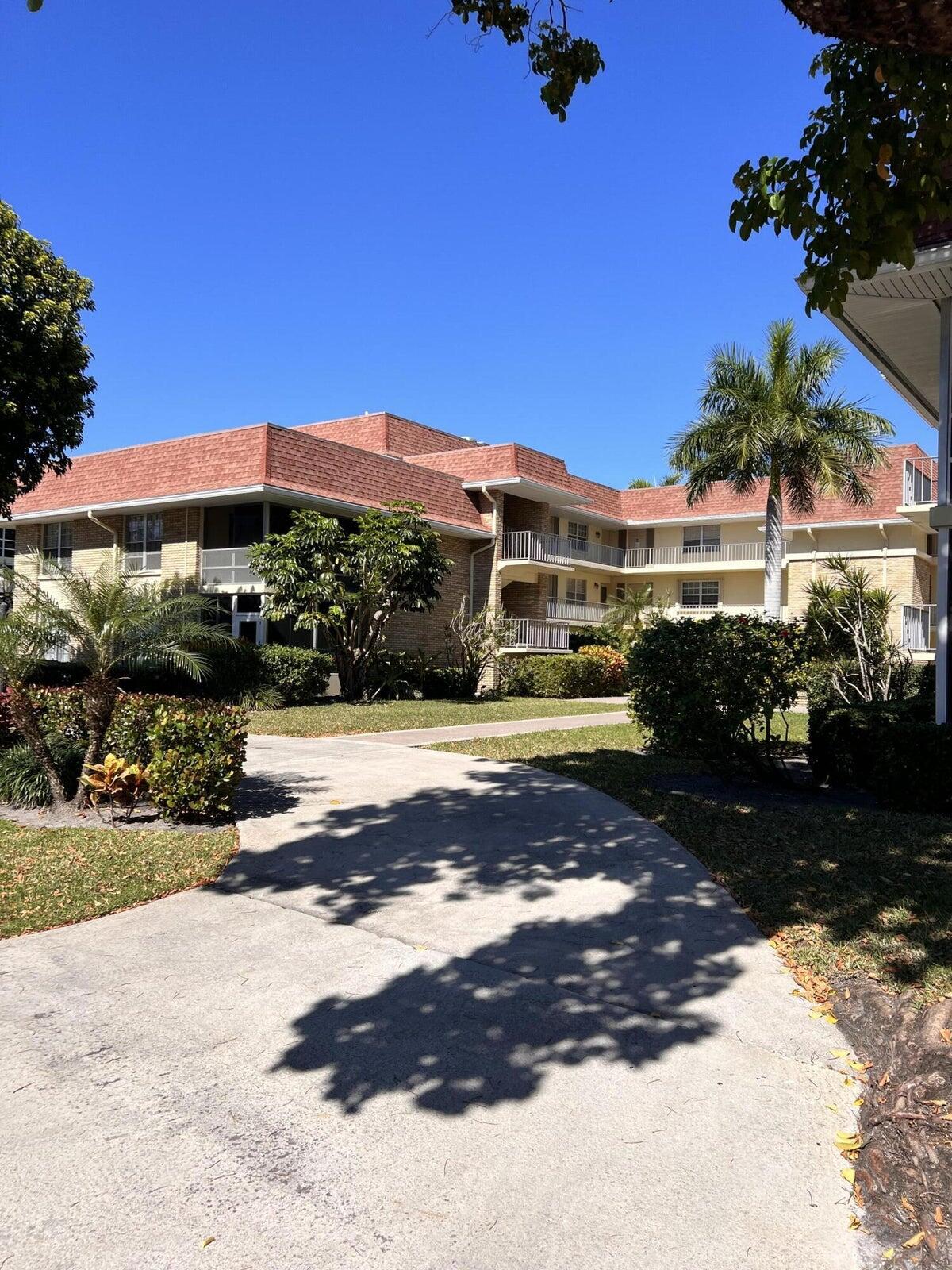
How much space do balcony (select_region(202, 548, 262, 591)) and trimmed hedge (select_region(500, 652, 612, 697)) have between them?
8214mm

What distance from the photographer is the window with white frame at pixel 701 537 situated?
37500mm

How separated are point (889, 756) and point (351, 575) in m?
13.7

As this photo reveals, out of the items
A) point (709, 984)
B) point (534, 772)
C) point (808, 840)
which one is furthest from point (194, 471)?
point (709, 984)

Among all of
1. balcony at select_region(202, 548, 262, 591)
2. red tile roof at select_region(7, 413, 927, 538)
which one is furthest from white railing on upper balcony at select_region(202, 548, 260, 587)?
red tile roof at select_region(7, 413, 927, 538)

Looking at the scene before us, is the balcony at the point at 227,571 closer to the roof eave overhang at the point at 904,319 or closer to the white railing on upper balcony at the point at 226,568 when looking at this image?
the white railing on upper balcony at the point at 226,568

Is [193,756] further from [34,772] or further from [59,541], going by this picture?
[59,541]

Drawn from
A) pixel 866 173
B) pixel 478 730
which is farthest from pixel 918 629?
pixel 866 173

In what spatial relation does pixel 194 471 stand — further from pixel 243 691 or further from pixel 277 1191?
pixel 277 1191

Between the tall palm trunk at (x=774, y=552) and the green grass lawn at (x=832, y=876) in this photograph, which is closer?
the green grass lawn at (x=832, y=876)

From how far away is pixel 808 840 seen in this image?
6832 mm

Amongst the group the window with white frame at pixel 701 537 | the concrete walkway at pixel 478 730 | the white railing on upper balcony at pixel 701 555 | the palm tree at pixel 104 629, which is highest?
the window with white frame at pixel 701 537

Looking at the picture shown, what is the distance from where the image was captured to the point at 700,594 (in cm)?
3812

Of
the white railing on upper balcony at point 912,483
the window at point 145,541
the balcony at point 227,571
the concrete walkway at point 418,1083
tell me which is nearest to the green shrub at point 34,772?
the concrete walkway at point 418,1083

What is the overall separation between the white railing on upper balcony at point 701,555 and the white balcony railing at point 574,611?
3.91 m
